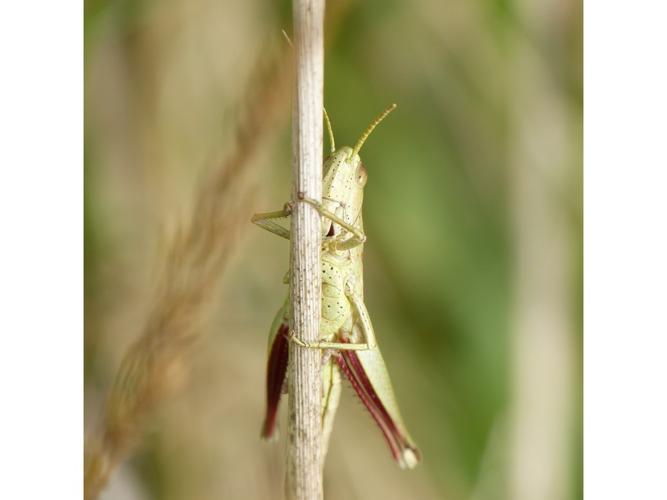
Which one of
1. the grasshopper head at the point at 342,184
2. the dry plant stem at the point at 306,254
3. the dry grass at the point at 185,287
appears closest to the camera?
the dry grass at the point at 185,287

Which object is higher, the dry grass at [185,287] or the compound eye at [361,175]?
the compound eye at [361,175]

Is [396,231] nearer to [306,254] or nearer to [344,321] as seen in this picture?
[344,321]

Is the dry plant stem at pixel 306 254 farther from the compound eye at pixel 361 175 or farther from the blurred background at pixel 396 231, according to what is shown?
the compound eye at pixel 361 175

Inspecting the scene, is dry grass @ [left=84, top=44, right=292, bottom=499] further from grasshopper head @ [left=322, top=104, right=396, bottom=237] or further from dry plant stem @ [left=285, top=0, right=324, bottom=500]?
grasshopper head @ [left=322, top=104, right=396, bottom=237]

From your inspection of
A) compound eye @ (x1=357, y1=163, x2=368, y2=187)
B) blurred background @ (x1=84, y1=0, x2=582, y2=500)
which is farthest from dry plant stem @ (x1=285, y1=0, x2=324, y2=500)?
compound eye @ (x1=357, y1=163, x2=368, y2=187)

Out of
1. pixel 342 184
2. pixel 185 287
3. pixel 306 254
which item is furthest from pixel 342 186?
pixel 185 287

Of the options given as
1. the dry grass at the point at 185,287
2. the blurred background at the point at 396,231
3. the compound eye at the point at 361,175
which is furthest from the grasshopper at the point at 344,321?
the dry grass at the point at 185,287
